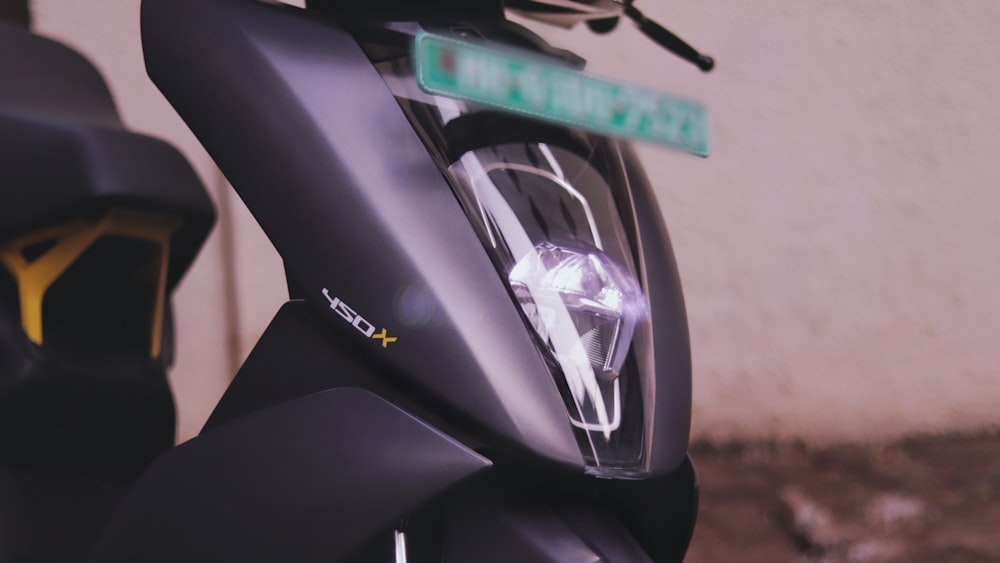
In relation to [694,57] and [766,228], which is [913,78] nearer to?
[766,228]

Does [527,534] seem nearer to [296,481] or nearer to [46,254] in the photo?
[296,481]

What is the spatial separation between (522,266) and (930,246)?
8.29ft

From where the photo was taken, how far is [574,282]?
75cm

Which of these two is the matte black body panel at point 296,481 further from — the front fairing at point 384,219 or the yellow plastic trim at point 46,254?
the yellow plastic trim at point 46,254

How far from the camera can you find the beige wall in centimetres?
283

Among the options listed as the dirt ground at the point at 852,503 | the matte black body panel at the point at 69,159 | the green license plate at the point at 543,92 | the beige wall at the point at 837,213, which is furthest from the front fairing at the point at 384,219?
the beige wall at the point at 837,213

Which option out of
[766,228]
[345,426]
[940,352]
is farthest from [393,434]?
[940,352]

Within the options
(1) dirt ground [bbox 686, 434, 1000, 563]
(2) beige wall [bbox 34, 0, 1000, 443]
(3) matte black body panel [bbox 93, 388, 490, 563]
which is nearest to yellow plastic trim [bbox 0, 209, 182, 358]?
(3) matte black body panel [bbox 93, 388, 490, 563]

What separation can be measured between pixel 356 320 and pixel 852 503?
7.14 ft

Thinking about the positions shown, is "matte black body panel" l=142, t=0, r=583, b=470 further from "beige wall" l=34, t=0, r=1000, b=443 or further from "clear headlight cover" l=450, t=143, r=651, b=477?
"beige wall" l=34, t=0, r=1000, b=443

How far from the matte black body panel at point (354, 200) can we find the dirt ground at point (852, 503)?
179 cm

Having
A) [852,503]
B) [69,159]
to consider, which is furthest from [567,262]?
[852,503]

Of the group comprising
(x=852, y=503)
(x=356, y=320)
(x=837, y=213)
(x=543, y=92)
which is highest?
(x=543, y=92)

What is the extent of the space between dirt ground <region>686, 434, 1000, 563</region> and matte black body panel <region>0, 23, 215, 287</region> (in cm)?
160
